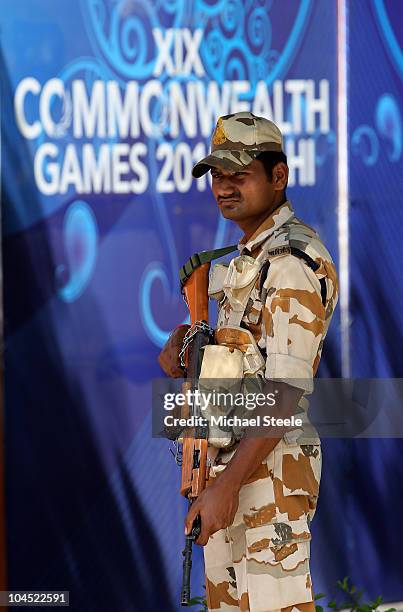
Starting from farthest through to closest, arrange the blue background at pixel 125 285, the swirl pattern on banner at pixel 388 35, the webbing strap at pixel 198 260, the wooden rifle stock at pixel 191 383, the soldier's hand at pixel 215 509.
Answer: the swirl pattern on banner at pixel 388 35, the blue background at pixel 125 285, the webbing strap at pixel 198 260, the wooden rifle stock at pixel 191 383, the soldier's hand at pixel 215 509

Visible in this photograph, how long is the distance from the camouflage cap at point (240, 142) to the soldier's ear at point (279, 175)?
0.04 metres

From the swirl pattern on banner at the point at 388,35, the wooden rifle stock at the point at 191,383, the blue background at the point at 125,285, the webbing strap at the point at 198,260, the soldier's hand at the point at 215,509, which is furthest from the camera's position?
the swirl pattern on banner at the point at 388,35

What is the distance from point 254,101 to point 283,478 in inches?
71.7

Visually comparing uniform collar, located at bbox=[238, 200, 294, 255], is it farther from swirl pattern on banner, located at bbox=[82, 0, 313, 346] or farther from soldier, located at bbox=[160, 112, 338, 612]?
swirl pattern on banner, located at bbox=[82, 0, 313, 346]

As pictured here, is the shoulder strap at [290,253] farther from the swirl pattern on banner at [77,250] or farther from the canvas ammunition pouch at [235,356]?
the swirl pattern on banner at [77,250]

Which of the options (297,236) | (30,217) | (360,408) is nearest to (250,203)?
(297,236)

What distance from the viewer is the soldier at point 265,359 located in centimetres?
251

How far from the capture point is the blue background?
12.8 feet

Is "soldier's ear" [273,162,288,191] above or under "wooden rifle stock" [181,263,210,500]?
above

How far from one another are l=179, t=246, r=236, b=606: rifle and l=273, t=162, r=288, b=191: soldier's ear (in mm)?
228

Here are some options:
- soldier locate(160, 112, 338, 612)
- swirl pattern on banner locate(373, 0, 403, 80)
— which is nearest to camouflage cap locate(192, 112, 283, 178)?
soldier locate(160, 112, 338, 612)

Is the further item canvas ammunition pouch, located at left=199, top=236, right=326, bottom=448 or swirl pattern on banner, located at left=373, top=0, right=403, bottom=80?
swirl pattern on banner, located at left=373, top=0, right=403, bottom=80

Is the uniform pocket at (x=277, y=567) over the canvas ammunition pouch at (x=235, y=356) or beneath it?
beneath

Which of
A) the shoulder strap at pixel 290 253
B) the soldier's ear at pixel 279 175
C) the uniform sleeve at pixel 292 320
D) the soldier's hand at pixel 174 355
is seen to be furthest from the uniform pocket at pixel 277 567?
the soldier's ear at pixel 279 175
